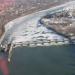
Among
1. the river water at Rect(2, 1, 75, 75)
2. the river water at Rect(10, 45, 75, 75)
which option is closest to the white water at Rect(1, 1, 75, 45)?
the river water at Rect(2, 1, 75, 75)

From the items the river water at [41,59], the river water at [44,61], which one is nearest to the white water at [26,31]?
the river water at [41,59]

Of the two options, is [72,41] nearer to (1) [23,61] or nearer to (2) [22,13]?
(1) [23,61]

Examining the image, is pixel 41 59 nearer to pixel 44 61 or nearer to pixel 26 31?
pixel 44 61

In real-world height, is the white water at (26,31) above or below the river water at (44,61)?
above

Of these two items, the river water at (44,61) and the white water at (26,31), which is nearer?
the river water at (44,61)

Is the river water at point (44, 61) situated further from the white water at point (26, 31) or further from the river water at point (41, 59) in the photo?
the white water at point (26, 31)

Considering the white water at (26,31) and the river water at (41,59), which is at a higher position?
the white water at (26,31)

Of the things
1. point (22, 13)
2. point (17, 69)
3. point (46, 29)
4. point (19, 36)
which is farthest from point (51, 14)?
point (17, 69)
